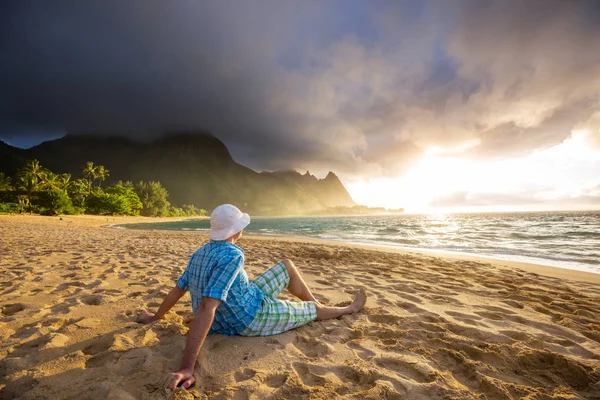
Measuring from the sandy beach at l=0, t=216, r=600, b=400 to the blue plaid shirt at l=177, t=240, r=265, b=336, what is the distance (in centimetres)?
24

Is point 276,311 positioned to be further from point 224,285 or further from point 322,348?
point 224,285

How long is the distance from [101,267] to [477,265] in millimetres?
10073

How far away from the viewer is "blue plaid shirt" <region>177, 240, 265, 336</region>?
2.18m

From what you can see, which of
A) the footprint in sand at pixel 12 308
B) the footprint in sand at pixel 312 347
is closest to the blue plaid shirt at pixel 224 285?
the footprint in sand at pixel 312 347

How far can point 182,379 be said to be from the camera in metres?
1.98

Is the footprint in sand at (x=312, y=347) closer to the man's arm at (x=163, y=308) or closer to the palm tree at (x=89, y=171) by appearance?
the man's arm at (x=163, y=308)

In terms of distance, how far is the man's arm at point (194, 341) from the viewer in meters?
2.00

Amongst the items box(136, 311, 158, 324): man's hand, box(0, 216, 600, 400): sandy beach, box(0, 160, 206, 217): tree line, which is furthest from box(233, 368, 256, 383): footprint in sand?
box(0, 160, 206, 217): tree line

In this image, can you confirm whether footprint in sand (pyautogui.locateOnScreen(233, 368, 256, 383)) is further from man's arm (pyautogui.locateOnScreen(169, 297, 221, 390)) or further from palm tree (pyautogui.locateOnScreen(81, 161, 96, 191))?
palm tree (pyautogui.locateOnScreen(81, 161, 96, 191))

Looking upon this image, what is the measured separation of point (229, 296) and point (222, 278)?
0.40 meters

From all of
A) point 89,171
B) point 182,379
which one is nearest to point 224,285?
point 182,379

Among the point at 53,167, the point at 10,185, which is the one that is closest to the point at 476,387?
the point at 10,185

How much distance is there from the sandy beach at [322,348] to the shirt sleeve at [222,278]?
671mm

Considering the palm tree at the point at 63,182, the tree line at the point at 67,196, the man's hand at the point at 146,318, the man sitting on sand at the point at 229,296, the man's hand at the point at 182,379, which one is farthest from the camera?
the palm tree at the point at 63,182
